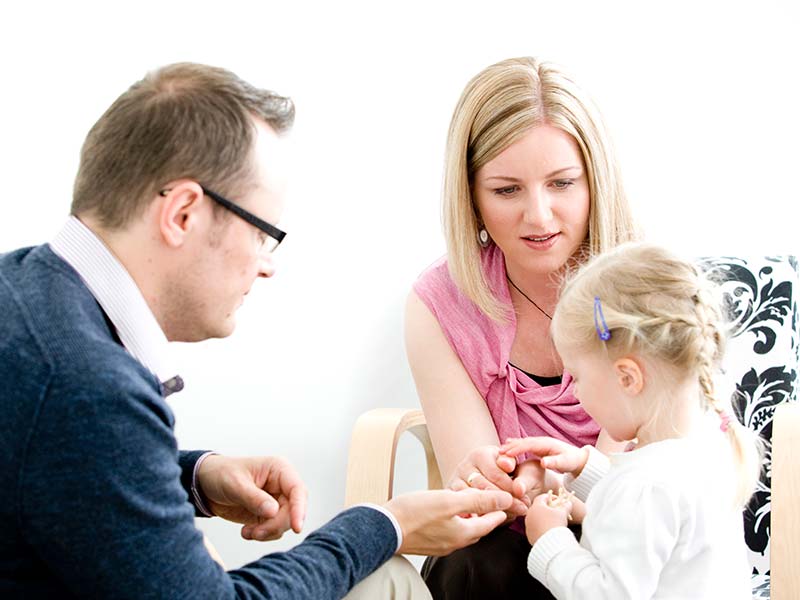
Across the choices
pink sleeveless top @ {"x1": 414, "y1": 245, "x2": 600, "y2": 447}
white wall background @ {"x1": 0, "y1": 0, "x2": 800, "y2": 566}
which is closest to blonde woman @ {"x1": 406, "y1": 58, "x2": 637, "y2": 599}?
pink sleeveless top @ {"x1": 414, "y1": 245, "x2": 600, "y2": 447}

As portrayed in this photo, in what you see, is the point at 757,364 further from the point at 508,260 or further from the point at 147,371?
the point at 147,371

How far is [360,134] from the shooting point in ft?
8.21

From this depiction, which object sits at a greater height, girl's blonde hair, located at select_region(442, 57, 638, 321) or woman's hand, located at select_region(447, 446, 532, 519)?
girl's blonde hair, located at select_region(442, 57, 638, 321)

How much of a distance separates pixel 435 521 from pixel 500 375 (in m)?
0.55

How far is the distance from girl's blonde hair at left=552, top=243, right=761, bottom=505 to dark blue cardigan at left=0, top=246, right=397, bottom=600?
2.06 feet

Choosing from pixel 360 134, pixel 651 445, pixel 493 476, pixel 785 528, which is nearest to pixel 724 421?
pixel 651 445

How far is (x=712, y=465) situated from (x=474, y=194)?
0.77 metres

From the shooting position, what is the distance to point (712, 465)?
1441 mm

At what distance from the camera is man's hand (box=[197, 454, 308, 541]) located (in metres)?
1.49

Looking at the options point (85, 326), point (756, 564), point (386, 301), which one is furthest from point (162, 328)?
point (756, 564)

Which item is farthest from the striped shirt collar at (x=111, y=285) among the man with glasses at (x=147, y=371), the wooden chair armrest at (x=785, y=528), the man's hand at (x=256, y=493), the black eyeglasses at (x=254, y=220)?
the wooden chair armrest at (x=785, y=528)

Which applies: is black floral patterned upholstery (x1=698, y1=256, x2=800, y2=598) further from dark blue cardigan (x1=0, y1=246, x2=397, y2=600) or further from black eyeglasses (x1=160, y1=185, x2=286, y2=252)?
dark blue cardigan (x1=0, y1=246, x2=397, y2=600)

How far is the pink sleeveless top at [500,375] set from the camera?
6.41ft

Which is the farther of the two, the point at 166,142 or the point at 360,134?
the point at 360,134
